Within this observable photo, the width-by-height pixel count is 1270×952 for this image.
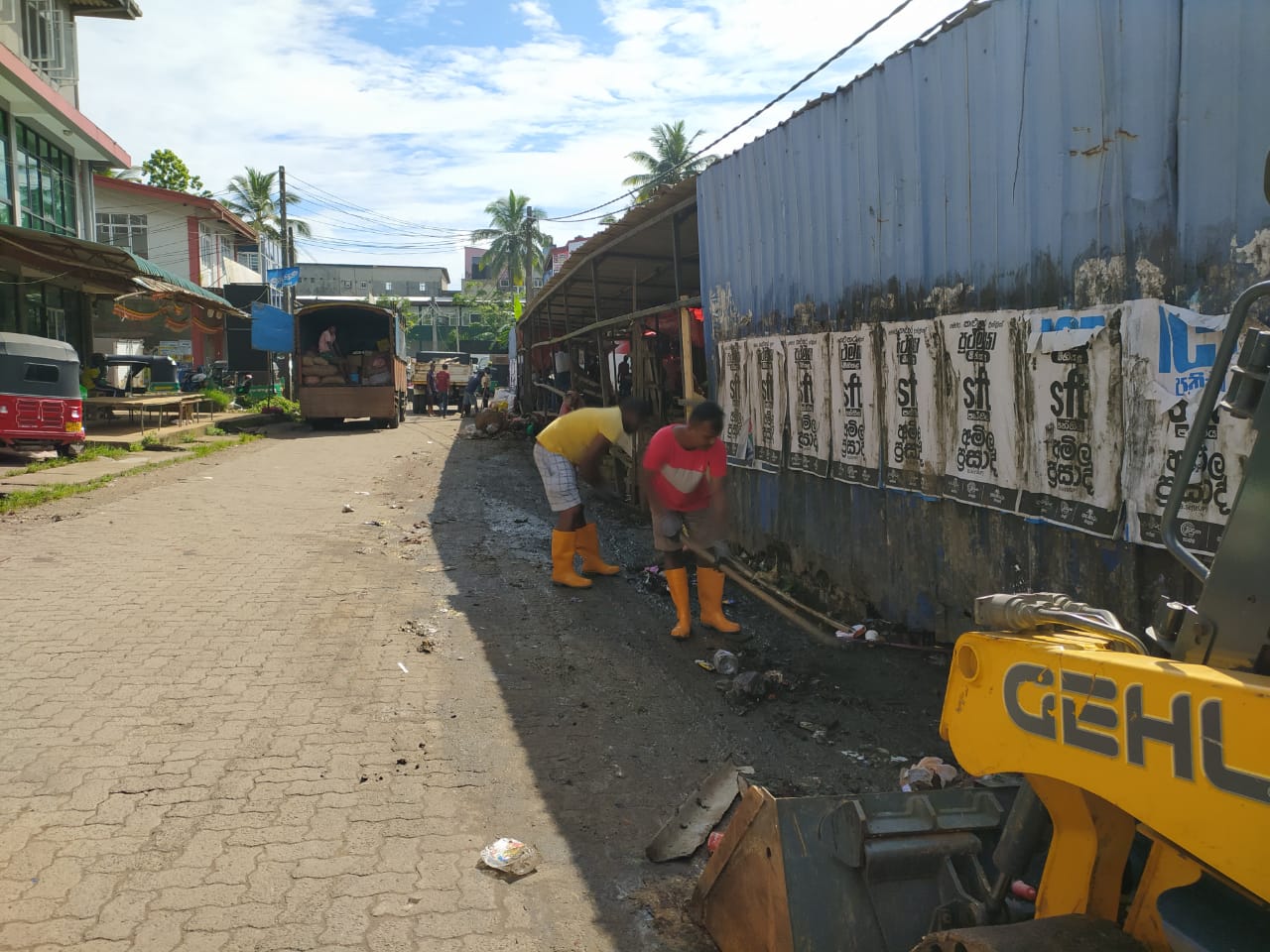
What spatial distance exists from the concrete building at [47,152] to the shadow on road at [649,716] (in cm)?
1349

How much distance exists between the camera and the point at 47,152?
19.9 meters

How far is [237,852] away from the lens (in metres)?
3.14

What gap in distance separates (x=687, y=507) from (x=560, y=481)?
159 cm

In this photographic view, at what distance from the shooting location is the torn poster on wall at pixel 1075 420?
3.76 meters

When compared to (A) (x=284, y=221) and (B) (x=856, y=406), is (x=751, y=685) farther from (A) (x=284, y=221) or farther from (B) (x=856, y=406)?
(A) (x=284, y=221)

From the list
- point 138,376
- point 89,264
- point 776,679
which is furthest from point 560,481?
point 138,376

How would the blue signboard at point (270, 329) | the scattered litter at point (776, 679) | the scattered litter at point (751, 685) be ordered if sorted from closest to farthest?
1. the scattered litter at point (751, 685)
2. the scattered litter at point (776, 679)
3. the blue signboard at point (270, 329)

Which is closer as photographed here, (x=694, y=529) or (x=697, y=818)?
(x=697, y=818)

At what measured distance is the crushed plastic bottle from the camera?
5.07 metres

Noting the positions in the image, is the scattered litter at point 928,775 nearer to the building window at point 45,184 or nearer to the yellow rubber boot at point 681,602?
the yellow rubber boot at point 681,602

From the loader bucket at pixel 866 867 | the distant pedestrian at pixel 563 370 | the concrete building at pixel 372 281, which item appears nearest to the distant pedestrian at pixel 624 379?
the distant pedestrian at pixel 563 370

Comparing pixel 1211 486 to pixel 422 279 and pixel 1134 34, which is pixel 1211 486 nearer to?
pixel 1134 34

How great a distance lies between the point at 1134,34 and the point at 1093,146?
0.42 meters

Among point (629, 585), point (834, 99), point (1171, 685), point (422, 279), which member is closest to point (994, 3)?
point (834, 99)
